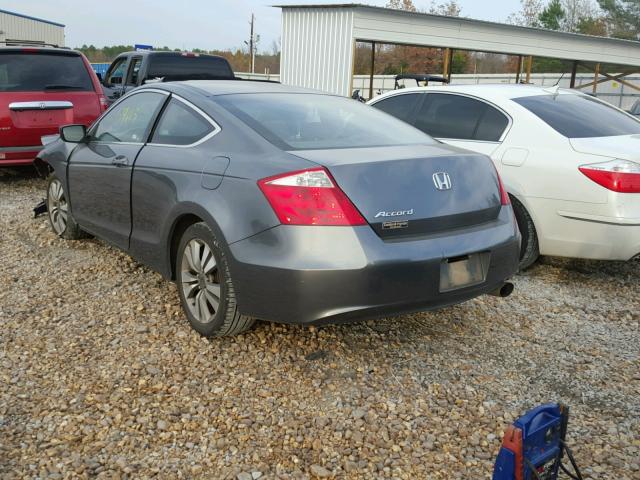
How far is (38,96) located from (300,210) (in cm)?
594

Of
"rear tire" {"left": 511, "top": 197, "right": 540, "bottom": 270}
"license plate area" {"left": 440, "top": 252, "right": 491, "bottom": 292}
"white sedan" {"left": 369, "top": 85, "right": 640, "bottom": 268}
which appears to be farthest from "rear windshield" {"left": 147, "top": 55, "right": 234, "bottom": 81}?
"license plate area" {"left": 440, "top": 252, "right": 491, "bottom": 292}

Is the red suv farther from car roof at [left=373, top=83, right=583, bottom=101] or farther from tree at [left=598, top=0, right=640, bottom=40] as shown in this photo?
tree at [left=598, top=0, right=640, bottom=40]

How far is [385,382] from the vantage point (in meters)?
3.35

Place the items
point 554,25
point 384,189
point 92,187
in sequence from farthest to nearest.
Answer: point 554,25
point 92,187
point 384,189

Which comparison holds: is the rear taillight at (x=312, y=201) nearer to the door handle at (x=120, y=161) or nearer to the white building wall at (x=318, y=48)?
the door handle at (x=120, y=161)

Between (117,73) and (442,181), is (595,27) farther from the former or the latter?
(442,181)

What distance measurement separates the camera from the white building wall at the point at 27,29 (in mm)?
35344

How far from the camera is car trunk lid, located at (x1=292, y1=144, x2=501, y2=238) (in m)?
3.14

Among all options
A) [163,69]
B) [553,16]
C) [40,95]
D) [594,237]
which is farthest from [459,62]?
[594,237]

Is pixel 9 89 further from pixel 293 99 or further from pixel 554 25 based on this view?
pixel 554 25

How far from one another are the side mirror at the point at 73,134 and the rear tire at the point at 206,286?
191cm

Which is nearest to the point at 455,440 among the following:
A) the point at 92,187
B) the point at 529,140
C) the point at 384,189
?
the point at 384,189

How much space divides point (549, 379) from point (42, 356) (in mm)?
2756

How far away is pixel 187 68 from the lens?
35.7ft
